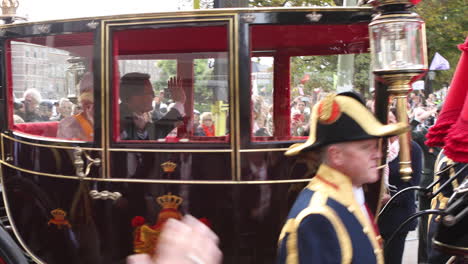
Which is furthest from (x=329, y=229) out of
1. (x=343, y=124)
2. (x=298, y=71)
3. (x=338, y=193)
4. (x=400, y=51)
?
(x=298, y=71)

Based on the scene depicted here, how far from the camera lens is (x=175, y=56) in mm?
3570

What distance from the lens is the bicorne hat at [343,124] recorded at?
1.86 m

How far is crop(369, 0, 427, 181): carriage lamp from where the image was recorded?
2727 mm

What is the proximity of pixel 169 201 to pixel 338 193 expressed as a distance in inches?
66.7

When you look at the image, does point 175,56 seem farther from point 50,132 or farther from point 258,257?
point 258,257

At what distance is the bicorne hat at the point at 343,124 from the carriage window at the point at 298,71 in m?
1.45

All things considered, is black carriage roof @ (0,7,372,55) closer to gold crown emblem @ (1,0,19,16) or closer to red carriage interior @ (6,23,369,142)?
red carriage interior @ (6,23,369,142)

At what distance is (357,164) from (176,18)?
1.82m

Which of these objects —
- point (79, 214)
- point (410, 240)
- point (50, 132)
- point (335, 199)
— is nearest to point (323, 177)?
point (335, 199)

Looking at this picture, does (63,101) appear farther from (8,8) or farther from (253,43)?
(253,43)

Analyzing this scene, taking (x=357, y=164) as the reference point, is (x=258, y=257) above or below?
below

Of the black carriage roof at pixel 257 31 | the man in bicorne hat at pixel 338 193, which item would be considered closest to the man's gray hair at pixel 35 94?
the black carriage roof at pixel 257 31

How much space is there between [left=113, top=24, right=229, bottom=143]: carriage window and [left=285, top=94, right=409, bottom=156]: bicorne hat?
153 cm

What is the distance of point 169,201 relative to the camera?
3375 mm
